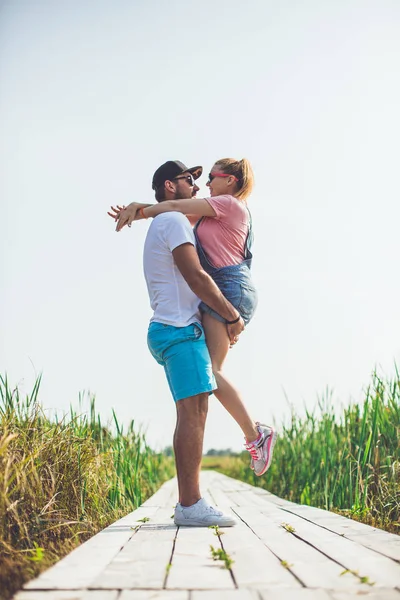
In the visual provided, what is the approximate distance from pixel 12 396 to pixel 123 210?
1.12 metres

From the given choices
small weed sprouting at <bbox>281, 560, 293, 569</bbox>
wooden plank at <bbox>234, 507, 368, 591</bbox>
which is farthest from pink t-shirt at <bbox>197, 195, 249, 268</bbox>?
A: small weed sprouting at <bbox>281, 560, 293, 569</bbox>

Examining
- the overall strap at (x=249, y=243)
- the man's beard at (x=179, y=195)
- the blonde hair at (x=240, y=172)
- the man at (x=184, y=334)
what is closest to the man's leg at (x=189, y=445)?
the man at (x=184, y=334)

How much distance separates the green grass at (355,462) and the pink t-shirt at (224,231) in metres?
1.58

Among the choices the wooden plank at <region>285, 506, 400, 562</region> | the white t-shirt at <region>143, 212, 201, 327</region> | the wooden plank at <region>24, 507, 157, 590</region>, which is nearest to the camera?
the wooden plank at <region>24, 507, 157, 590</region>

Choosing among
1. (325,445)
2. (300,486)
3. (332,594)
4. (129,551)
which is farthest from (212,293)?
(300,486)

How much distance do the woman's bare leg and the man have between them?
5 cm

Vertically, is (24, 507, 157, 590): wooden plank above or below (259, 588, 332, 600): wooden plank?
above

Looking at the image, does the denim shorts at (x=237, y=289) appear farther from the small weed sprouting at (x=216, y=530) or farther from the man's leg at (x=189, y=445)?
the small weed sprouting at (x=216, y=530)

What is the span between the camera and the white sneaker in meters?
2.88

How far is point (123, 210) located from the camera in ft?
11.5

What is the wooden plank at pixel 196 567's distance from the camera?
1.77 m

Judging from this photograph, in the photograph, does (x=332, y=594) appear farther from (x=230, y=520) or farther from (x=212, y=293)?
(x=212, y=293)

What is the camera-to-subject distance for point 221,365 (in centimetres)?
322

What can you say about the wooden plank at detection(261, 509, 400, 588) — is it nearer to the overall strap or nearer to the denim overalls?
the denim overalls
